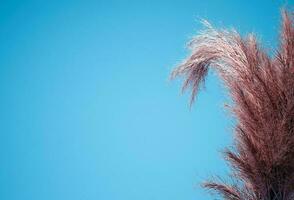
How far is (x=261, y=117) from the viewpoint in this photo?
320cm

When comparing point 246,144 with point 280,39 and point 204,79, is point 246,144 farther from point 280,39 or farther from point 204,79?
point 204,79

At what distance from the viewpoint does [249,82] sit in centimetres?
332

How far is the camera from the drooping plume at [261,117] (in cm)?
313

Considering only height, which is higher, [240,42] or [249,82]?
[240,42]

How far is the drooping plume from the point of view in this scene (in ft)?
10.3

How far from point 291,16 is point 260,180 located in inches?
53.4

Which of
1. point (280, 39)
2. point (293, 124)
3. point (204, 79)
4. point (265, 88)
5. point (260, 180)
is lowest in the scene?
point (260, 180)

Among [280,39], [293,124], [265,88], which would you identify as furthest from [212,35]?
[293,124]

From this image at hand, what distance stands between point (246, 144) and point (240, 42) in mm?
850

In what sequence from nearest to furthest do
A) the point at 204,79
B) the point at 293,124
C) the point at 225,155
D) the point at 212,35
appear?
the point at 293,124 → the point at 225,155 → the point at 212,35 → the point at 204,79

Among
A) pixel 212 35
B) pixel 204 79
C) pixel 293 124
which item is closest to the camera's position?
pixel 293 124

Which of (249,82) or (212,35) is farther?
(212,35)

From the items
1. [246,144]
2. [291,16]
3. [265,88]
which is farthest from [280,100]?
[291,16]

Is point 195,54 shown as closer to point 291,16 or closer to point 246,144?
point 291,16
